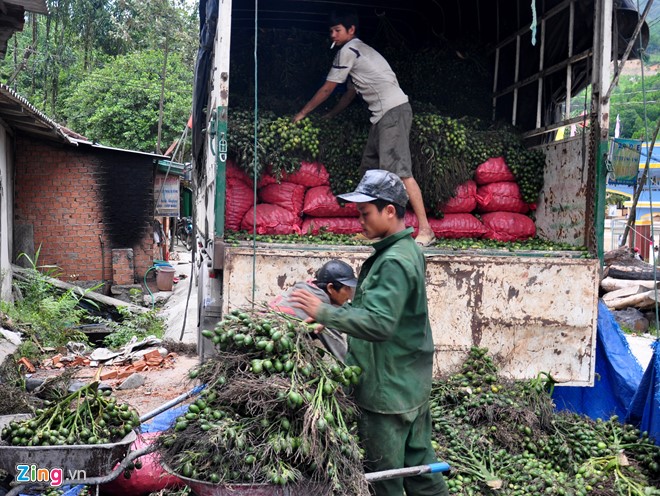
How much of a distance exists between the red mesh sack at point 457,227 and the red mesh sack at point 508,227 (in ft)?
0.27

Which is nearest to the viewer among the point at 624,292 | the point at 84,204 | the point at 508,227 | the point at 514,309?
the point at 514,309

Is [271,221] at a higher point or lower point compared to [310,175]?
lower

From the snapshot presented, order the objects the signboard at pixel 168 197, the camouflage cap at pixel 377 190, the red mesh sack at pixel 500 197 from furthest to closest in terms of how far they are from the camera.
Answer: the signboard at pixel 168 197 < the red mesh sack at pixel 500 197 < the camouflage cap at pixel 377 190

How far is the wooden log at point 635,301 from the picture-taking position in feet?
37.5

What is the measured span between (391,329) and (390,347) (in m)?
0.23

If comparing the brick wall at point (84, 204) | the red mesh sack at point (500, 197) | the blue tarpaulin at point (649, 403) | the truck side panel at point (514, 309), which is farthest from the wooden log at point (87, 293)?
the blue tarpaulin at point (649, 403)

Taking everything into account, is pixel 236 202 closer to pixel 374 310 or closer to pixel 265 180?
pixel 265 180

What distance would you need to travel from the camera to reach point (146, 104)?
73.7ft

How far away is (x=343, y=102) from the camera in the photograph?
6105 millimetres

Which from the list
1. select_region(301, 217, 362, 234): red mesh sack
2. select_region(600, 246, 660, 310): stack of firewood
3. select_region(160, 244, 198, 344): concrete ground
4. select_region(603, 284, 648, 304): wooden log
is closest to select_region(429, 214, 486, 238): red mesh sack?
select_region(301, 217, 362, 234): red mesh sack

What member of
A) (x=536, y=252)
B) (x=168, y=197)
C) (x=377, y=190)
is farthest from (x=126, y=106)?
(x=377, y=190)

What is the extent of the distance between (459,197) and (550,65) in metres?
1.54

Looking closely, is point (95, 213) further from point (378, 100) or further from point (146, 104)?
point (146, 104)

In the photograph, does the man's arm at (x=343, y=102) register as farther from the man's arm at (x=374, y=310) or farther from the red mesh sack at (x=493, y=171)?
the man's arm at (x=374, y=310)
